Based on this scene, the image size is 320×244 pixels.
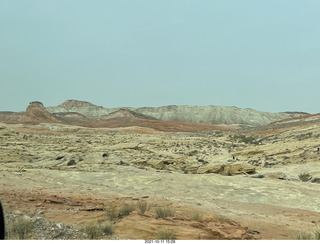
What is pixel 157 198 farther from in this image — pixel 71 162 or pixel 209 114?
pixel 209 114

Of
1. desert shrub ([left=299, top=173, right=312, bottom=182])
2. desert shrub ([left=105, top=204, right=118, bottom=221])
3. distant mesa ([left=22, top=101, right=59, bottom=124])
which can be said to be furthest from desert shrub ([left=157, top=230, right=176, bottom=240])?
distant mesa ([left=22, top=101, right=59, bottom=124])

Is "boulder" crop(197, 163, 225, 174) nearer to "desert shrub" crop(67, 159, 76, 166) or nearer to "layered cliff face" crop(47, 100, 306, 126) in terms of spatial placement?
"desert shrub" crop(67, 159, 76, 166)

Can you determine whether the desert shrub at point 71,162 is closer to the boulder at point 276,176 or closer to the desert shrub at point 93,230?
the boulder at point 276,176

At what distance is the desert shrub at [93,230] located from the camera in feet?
20.4

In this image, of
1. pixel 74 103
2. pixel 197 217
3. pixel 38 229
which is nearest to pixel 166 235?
pixel 197 217

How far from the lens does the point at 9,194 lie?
30.2ft

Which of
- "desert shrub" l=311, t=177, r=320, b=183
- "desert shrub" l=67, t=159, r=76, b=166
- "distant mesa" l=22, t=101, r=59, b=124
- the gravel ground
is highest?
A: "distant mesa" l=22, t=101, r=59, b=124

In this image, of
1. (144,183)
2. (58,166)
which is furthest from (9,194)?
(58,166)

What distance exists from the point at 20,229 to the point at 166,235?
289 centimetres

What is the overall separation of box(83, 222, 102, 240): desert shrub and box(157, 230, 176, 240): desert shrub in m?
1.23

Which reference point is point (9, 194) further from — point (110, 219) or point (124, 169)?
point (124, 169)

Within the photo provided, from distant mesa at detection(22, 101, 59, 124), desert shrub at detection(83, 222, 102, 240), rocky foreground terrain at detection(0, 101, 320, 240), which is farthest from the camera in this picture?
distant mesa at detection(22, 101, 59, 124)

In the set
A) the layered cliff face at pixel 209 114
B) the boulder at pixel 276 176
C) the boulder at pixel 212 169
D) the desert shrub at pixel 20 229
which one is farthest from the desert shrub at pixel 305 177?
the layered cliff face at pixel 209 114

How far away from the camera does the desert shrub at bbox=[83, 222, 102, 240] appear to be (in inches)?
245
